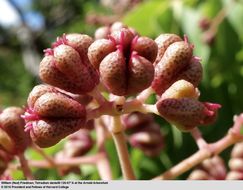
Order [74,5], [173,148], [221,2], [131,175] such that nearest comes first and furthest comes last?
1. [131,175]
2. [173,148]
3. [221,2]
4. [74,5]

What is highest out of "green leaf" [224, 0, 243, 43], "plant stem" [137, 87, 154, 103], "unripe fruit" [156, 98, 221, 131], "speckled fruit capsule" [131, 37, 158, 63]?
"speckled fruit capsule" [131, 37, 158, 63]

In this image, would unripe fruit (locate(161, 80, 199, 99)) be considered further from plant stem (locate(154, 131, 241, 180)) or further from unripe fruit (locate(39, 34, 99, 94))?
plant stem (locate(154, 131, 241, 180))

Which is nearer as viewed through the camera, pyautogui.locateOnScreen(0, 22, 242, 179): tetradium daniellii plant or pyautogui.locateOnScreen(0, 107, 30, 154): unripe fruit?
pyautogui.locateOnScreen(0, 22, 242, 179): tetradium daniellii plant

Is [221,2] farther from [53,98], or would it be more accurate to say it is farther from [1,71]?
[1,71]

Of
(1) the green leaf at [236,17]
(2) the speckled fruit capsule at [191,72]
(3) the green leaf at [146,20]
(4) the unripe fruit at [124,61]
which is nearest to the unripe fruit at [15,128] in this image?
(4) the unripe fruit at [124,61]

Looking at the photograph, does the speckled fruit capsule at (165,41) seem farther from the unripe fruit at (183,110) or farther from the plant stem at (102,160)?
the plant stem at (102,160)

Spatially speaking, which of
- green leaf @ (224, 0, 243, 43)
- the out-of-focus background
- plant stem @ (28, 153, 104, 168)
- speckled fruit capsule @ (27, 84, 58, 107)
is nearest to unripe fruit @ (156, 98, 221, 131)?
speckled fruit capsule @ (27, 84, 58, 107)

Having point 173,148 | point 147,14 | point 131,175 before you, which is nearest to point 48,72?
point 131,175
